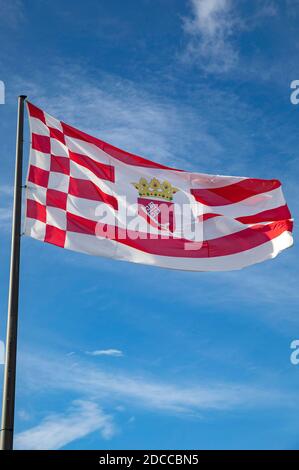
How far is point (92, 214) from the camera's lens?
16.6 metres

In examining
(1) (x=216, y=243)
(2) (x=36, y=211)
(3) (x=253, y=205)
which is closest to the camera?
(2) (x=36, y=211)

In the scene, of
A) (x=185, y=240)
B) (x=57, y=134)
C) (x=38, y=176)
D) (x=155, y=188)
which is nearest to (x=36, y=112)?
(x=57, y=134)

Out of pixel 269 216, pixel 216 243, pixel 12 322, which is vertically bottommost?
pixel 12 322

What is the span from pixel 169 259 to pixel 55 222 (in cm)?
288

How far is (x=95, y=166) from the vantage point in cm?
1736

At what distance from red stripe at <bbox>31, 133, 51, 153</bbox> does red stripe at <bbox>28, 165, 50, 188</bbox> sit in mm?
471

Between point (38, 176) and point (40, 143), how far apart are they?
80cm

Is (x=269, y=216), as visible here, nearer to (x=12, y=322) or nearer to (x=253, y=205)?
(x=253, y=205)

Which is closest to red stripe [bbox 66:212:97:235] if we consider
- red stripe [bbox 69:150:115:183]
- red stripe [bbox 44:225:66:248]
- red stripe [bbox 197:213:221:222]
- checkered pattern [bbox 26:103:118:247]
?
checkered pattern [bbox 26:103:118:247]

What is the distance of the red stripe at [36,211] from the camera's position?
15339 millimetres

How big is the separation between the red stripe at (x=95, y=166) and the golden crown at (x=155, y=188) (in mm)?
656

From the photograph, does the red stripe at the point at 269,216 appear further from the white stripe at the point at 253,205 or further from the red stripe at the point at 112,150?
the red stripe at the point at 112,150

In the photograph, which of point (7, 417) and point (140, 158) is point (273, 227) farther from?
point (7, 417)

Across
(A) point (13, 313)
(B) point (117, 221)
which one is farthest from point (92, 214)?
(A) point (13, 313)
